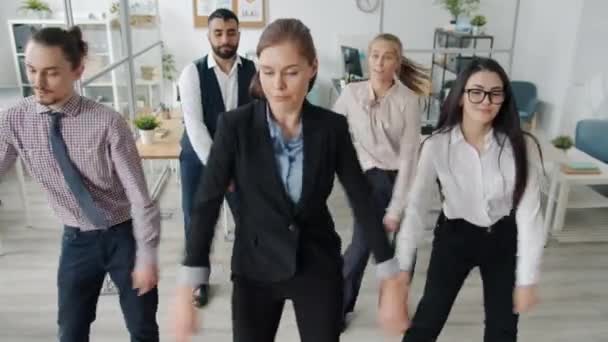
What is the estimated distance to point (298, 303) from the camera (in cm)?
Result: 145

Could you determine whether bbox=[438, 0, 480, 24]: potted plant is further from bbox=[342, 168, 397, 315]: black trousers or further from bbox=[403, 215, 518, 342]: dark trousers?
bbox=[403, 215, 518, 342]: dark trousers

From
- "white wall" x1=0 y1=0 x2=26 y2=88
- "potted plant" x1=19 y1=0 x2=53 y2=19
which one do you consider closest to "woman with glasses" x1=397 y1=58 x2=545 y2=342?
"potted plant" x1=19 y1=0 x2=53 y2=19

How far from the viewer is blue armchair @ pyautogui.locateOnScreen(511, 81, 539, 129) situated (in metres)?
5.62

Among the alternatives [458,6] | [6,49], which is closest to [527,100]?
[458,6]

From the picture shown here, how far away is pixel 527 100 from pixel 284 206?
5.23 metres

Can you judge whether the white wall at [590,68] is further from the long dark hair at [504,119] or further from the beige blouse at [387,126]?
the long dark hair at [504,119]

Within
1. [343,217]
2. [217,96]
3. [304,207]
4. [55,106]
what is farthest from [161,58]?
[304,207]

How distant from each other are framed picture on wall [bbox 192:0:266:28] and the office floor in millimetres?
3207

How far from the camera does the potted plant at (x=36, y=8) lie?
5383 mm

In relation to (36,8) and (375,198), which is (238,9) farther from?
(375,198)

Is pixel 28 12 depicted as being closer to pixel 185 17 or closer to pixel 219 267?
pixel 185 17

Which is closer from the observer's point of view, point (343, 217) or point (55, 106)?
point (55, 106)

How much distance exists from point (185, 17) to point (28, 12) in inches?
66.3

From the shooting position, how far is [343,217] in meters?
4.22
